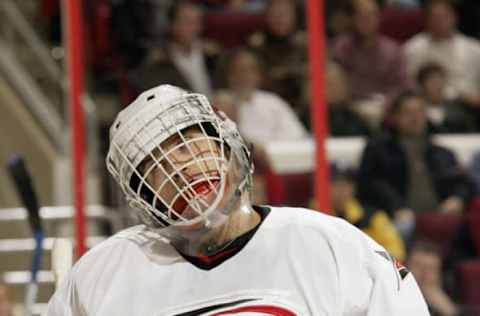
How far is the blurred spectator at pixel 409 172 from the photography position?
4742 millimetres

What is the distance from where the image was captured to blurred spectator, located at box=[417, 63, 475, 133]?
5.36m

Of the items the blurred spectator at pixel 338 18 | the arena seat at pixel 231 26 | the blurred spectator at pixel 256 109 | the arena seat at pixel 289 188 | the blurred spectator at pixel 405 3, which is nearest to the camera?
the arena seat at pixel 289 188

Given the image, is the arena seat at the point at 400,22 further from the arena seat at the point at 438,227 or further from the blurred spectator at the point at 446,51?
the arena seat at the point at 438,227

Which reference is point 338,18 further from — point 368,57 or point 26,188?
point 26,188

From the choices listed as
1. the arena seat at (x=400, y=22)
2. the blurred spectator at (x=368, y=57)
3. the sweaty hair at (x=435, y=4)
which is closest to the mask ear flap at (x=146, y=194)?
the blurred spectator at (x=368, y=57)

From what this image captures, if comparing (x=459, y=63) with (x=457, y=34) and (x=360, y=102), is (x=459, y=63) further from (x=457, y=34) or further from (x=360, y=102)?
(x=360, y=102)

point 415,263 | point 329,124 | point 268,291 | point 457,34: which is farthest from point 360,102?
point 268,291

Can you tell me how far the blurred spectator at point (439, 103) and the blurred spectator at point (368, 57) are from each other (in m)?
0.18

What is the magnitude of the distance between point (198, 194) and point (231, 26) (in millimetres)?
4126

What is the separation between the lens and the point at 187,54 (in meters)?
5.43

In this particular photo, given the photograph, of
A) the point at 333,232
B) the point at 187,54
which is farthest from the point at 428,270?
the point at 333,232

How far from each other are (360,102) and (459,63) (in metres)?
0.61

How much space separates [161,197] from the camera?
1824mm

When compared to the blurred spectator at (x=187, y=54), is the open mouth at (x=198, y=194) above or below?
above
